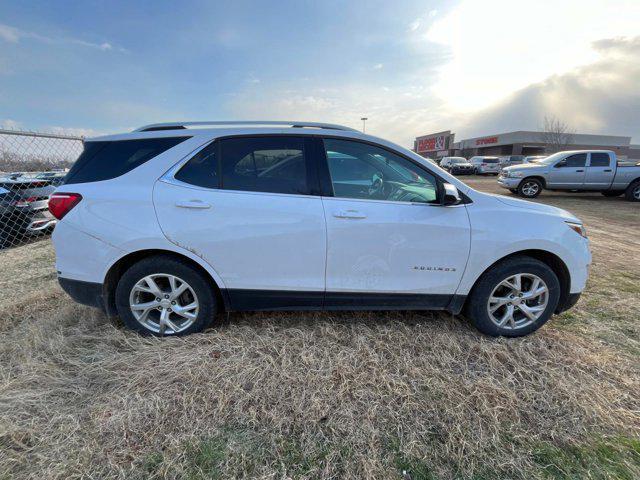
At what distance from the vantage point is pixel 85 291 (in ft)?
8.65

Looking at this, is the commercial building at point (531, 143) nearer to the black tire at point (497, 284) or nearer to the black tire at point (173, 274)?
the black tire at point (497, 284)

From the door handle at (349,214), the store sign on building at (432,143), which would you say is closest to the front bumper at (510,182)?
the door handle at (349,214)

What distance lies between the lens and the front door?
8.27 ft

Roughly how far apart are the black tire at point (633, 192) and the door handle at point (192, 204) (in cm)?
1572

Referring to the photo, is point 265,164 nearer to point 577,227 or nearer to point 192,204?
point 192,204

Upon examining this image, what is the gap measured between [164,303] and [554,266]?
343cm

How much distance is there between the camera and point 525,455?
5.87ft

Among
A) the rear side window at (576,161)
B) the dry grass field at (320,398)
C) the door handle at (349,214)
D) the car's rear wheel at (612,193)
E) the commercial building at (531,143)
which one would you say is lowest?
the dry grass field at (320,398)

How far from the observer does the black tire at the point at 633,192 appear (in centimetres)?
1179

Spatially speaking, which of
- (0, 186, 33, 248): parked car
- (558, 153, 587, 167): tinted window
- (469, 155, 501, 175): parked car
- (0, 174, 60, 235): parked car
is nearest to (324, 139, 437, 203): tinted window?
(0, 174, 60, 235): parked car

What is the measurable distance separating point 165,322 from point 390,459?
6.67 ft

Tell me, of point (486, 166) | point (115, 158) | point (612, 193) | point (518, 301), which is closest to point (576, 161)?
point (612, 193)

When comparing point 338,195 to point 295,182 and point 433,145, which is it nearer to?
point 295,182

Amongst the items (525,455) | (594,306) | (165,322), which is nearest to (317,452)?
(525,455)
